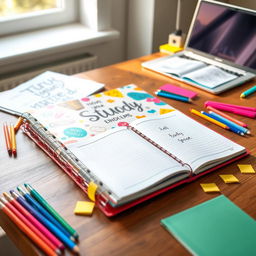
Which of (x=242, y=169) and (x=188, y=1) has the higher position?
(x=188, y=1)

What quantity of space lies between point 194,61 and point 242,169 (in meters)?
0.64

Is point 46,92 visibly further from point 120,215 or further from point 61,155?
point 120,215

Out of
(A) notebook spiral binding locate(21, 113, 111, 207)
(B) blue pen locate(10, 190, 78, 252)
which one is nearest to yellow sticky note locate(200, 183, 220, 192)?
(A) notebook spiral binding locate(21, 113, 111, 207)

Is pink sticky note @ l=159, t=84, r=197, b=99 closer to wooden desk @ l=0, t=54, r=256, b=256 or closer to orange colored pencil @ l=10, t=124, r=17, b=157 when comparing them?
wooden desk @ l=0, t=54, r=256, b=256

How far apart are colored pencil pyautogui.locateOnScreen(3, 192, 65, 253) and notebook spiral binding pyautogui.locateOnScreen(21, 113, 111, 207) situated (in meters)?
0.13

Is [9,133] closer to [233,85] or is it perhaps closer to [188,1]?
[233,85]

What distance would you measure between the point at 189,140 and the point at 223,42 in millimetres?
592

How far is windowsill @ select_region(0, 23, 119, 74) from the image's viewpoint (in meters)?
1.71

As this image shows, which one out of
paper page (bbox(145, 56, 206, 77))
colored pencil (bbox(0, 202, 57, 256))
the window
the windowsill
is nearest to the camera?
colored pencil (bbox(0, 202, 57, 256))

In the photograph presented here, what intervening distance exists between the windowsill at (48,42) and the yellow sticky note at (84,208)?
989 millimetres

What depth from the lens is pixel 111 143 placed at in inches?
39.2

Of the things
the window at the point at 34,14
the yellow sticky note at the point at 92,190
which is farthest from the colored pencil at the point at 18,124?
→ the window at the point at 34,14

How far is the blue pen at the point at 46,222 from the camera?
2.43 ft

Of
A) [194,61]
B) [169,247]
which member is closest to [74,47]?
[194,61]
